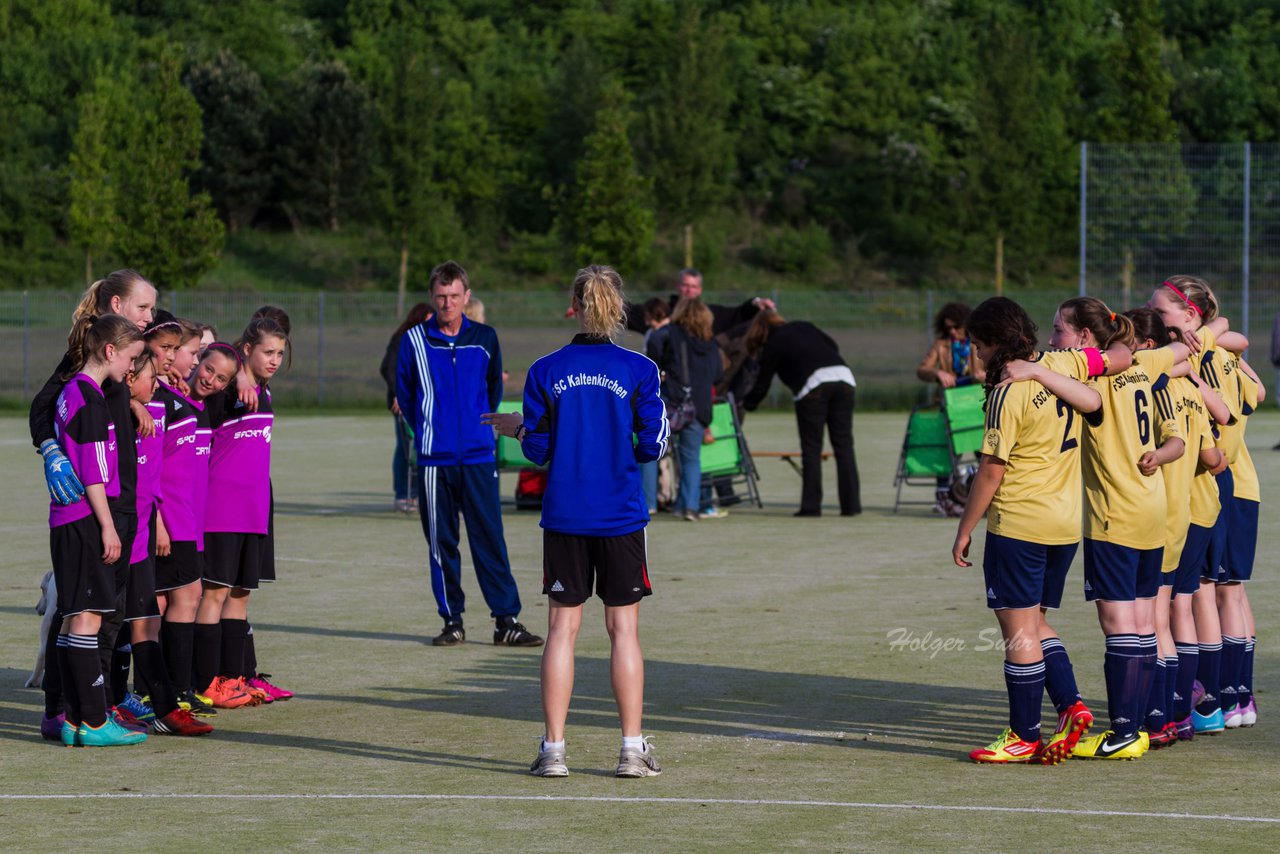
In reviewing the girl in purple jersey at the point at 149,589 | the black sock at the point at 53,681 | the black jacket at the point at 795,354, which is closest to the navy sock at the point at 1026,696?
the girl in purple jersey at the point at 149,589

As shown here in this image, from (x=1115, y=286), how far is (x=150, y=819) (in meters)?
28.4

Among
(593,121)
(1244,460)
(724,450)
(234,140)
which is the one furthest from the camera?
(234,140)

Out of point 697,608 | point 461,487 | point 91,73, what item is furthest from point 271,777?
point 91,73

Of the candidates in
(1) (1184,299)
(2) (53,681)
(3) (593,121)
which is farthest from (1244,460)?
(3) (593,121)

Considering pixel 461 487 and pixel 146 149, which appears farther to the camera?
pixel 146 149

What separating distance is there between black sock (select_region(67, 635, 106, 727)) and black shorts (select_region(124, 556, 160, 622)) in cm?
31

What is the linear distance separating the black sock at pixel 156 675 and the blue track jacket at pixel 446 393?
254 centimetres

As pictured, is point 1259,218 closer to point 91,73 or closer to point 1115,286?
point 1115,286

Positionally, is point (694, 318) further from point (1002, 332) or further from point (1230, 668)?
point (1002, 332)

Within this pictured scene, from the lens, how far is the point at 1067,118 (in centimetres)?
6244

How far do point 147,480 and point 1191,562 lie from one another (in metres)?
4.07

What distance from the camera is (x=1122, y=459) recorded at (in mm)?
6785

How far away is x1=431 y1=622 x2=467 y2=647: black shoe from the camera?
9.73 m

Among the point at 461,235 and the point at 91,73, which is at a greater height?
the point at 91,73
